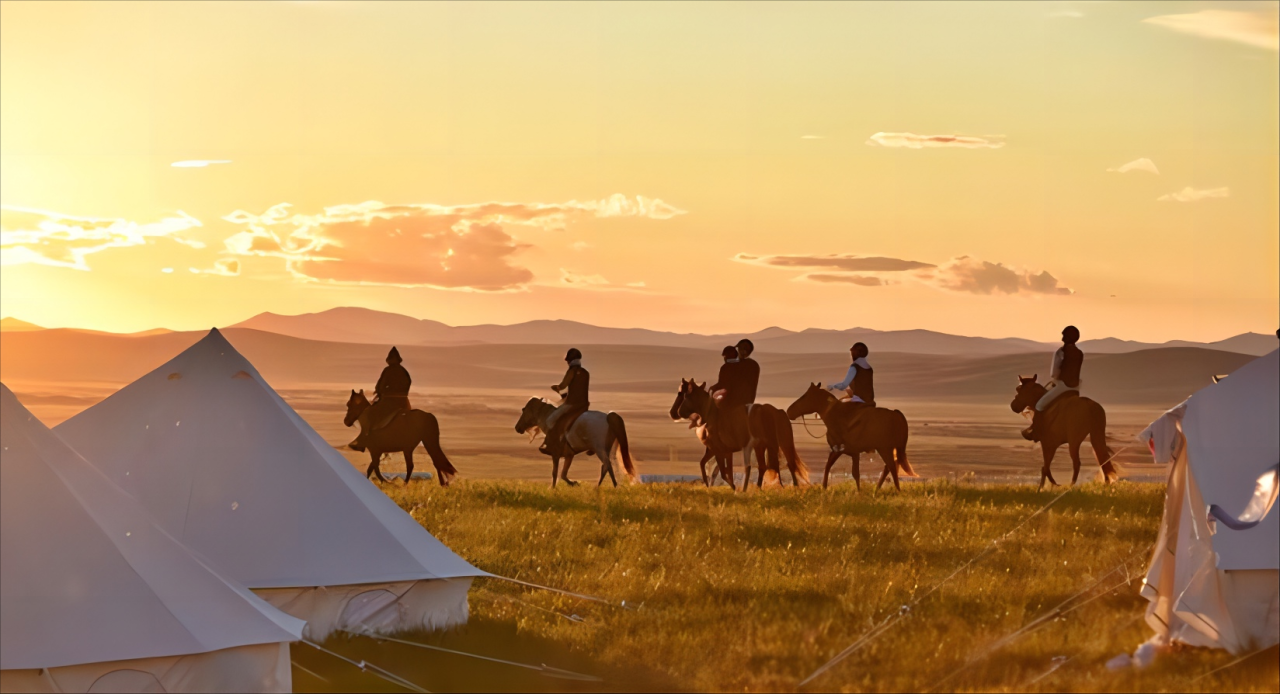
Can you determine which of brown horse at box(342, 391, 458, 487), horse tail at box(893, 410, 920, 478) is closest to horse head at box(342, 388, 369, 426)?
brown horse at box(342, 391, 458, 487)

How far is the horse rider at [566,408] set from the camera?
2711 centimetres

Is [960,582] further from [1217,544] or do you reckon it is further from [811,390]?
[811,390]

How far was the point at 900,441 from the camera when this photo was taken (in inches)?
993

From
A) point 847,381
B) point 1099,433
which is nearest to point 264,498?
point 847,381

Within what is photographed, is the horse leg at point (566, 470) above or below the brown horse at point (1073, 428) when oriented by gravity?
below

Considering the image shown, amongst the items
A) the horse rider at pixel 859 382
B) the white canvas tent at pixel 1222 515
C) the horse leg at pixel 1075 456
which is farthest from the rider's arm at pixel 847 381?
the white canvas tent at pixel 1222 515

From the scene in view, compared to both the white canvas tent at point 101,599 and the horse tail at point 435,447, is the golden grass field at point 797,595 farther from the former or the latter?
the horse tail at point 435,447

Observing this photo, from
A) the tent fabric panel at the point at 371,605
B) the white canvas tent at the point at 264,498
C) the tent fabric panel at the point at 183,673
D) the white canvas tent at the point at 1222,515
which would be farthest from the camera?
the white canvas tent at the point at 264,498

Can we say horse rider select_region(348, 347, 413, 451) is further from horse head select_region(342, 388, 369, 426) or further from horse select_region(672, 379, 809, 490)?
horse select_region(672, 379, 809, 490)

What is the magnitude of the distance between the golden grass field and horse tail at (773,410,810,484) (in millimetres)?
2950

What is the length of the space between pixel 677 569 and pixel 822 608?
258 cm

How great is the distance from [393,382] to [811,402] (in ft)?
26.8

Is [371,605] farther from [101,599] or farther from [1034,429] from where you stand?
[1034,429]

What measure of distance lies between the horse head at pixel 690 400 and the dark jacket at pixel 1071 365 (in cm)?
660
